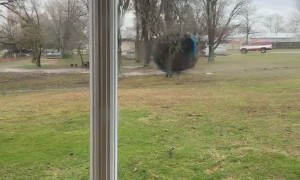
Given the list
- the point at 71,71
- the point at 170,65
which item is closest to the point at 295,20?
the point at 170,65

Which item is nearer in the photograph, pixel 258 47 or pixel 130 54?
pixel 258 47

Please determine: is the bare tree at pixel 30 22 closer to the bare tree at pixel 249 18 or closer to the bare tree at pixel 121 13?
the bare tree at pixel 121 13

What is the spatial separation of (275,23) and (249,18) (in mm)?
91

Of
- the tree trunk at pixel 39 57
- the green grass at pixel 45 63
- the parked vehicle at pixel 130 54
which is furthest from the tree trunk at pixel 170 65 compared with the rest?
the tree trunk at pixel 39 57

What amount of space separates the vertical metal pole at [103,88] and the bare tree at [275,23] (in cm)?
55

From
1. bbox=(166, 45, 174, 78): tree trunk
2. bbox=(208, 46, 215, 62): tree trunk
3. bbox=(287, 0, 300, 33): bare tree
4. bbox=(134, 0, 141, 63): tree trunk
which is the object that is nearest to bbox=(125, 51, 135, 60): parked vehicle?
bbox=(134, 0, 141, 63): tree trunk

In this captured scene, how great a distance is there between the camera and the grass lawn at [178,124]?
1305 mm

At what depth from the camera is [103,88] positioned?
1.36 metres

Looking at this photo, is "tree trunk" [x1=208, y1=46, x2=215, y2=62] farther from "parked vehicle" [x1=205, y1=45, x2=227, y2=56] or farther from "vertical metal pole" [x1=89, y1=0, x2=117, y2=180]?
"vertical metal pole" [x1=89, y1=0, x2=117, y2=180]

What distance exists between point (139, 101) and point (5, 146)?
0.57 meters

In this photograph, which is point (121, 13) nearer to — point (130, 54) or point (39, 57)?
point (130, 54)

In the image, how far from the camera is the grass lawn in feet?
4.28

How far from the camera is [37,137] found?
148 cm

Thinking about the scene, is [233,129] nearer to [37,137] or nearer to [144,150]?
[144,150]
